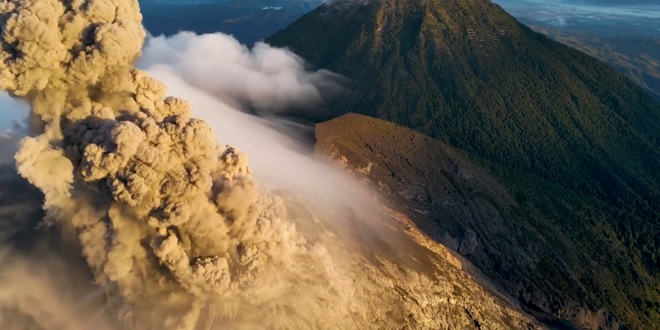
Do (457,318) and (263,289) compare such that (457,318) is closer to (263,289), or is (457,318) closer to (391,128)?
(263,289)

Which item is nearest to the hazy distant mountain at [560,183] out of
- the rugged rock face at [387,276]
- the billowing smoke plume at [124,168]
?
the rugged rock face at [387,276]

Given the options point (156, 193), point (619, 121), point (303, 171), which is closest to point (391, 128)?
point (303, 171)

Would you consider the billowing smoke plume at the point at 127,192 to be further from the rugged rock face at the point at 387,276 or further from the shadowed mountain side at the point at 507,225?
the shadowed mountain side at the point at 507,225

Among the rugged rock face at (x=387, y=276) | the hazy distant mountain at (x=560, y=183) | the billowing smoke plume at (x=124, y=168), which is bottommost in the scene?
the hazy distant mountain at (x=560, y=183)

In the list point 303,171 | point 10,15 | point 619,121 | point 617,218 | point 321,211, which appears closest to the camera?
point 10,15

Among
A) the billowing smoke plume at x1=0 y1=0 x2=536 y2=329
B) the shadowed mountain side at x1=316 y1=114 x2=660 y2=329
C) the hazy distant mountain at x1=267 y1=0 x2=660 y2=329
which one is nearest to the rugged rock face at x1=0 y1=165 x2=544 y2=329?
the billowing smoke plume at x1=0 y1=0 x2=536 y2=329
